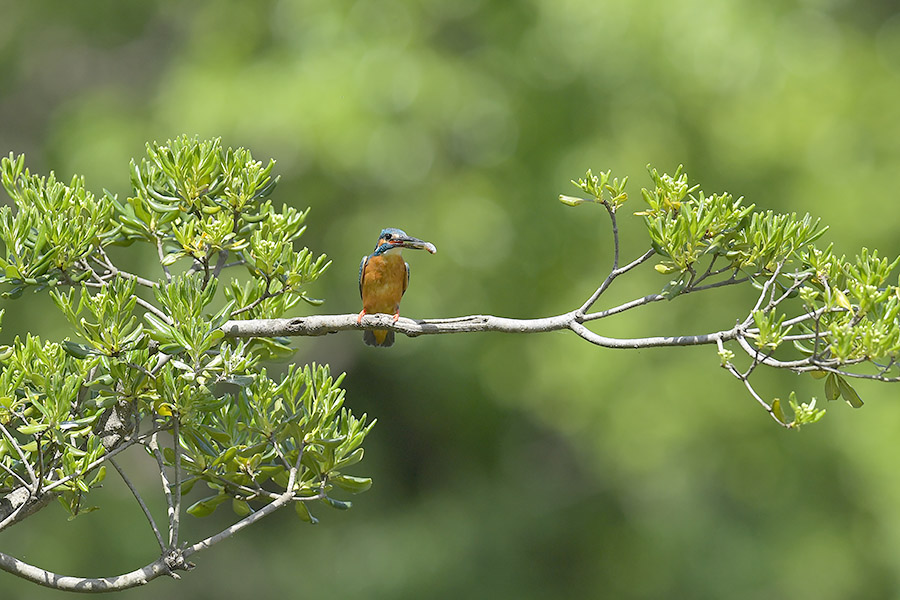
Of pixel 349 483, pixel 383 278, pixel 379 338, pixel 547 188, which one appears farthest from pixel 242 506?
pixel 547 188

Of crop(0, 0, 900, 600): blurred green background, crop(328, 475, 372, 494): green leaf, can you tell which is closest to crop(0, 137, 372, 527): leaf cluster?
crop(328, 475, 372, 494): green leaf

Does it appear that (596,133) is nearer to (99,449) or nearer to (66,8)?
(66,8)

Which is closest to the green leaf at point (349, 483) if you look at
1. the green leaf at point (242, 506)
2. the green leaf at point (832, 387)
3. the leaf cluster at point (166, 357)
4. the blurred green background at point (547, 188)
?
the leaf cluster at point (166, 357)

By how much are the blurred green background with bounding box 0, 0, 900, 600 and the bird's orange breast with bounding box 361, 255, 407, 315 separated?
3.68m

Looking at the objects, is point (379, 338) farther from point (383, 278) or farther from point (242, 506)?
point (242, 506)

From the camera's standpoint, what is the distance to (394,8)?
9773 mm

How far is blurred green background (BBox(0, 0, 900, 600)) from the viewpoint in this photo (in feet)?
30.0

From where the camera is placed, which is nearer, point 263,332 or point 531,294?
point 263,332

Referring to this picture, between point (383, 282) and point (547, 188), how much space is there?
5.01m

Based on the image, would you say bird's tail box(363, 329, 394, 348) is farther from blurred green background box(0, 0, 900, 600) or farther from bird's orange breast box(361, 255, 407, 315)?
blurred green background box(0, 0, 900, 600)

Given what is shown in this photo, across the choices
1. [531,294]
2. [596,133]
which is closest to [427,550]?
[531,294]

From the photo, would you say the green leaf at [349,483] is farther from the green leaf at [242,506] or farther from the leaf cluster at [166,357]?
the green leaf at [242,506]

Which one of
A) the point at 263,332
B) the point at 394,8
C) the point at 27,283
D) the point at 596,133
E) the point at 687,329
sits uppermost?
the point at 394,8

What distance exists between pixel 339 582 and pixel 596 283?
15.5 ft
